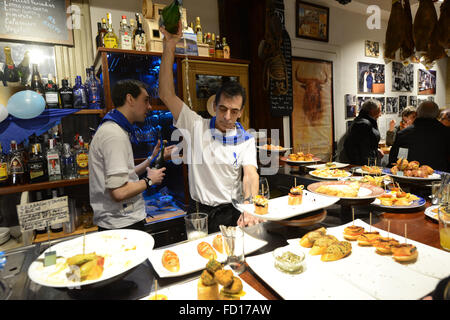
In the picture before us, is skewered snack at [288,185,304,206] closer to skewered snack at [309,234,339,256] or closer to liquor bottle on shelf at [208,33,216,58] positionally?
skewered snack at [309,234,339,256]

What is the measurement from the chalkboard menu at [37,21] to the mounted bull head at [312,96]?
330 cm

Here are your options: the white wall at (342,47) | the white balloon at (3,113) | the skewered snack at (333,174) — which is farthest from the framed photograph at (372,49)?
the white balloon at (3,113)

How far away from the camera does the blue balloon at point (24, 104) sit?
2055mm

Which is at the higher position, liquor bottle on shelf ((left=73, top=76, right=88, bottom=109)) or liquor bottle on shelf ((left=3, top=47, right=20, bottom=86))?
liquor bottle on shelf ((left=3, top=47, right=20, bottom=86))

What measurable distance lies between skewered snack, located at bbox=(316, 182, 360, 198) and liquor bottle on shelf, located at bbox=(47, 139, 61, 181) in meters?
2.15

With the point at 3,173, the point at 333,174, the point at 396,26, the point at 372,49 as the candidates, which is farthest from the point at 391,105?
the point at 3,173

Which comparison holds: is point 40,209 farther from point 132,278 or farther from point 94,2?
point 94,2

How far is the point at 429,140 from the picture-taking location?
124 inches

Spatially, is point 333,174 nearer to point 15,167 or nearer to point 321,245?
point 321,245

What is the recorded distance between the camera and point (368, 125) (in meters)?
3.84

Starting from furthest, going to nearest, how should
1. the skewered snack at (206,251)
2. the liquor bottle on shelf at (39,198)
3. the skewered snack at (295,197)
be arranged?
1. the liquor bottle on shelf at (39,198)
2. the skewered snack at (295,197)
3. the skewered snack at (206,251)

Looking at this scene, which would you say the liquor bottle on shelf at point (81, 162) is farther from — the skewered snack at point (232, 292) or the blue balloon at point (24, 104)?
the skewered snack at point (232, 292)

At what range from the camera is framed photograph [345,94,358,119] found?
5.31m

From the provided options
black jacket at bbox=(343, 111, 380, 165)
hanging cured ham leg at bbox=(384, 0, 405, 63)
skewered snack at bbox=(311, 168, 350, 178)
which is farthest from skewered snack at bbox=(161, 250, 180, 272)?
black jacket at bbox=(343, 111, 380, 165)
